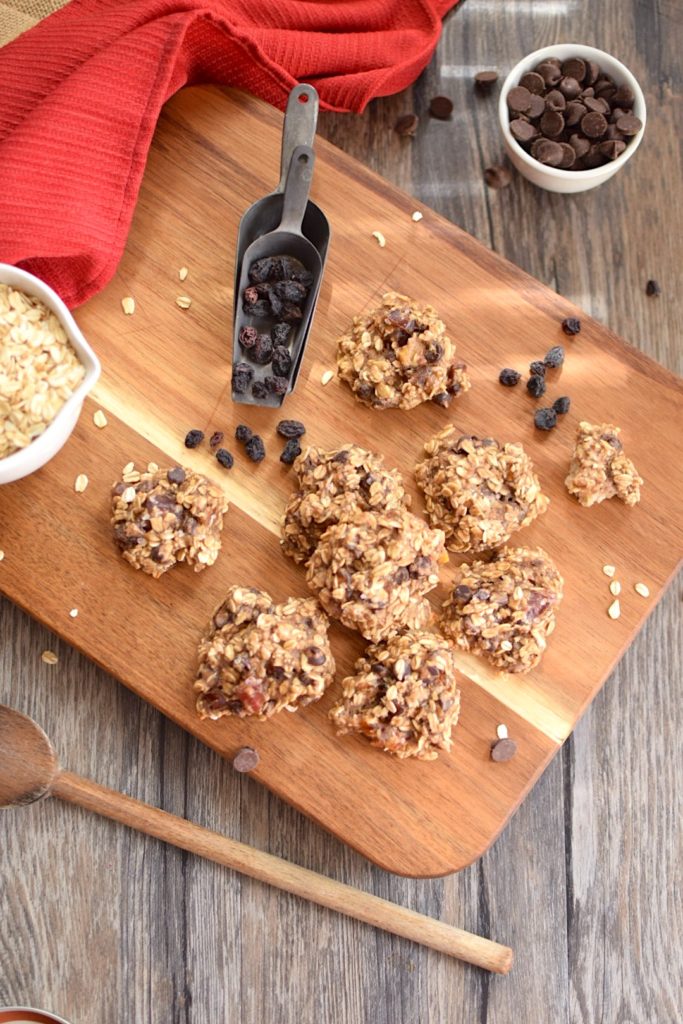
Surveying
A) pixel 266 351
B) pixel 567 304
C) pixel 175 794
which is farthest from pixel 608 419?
pixel 175 794

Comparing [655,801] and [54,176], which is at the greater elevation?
[54,176]

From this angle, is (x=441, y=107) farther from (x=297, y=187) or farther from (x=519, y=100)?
(x=297, y=187)

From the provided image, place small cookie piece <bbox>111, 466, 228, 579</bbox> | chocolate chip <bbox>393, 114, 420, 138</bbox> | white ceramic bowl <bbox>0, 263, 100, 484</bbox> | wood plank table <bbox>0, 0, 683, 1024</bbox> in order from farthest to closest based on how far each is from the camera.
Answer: chocolate chip <bbox>393, 114, 420, 138</bbox> < wood plank table <bbox>0, 0, 683, 1024</bbox> < small cookie piece <bbox>111, 466, 228, 579</bbox> < white ceramic bowl <bbox>0, 263, 100, 484</bbox>

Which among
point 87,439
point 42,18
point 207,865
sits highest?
point 42,18

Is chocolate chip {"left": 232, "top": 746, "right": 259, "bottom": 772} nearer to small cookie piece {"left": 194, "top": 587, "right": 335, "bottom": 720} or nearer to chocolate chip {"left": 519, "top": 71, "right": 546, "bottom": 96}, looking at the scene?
small cookie piece {"left": 194, "top": 587, "right": 335, "bottom": 720}

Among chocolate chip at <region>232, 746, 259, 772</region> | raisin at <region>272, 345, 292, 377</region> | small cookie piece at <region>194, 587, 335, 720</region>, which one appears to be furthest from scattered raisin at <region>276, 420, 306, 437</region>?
chocolate chip at <region>232, 746, 259, 772</region>

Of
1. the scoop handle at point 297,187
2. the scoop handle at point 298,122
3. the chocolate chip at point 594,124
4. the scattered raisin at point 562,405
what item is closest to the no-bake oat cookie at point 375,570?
the scattered raisin at point 562,405

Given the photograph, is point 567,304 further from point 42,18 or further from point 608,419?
point 42,18
